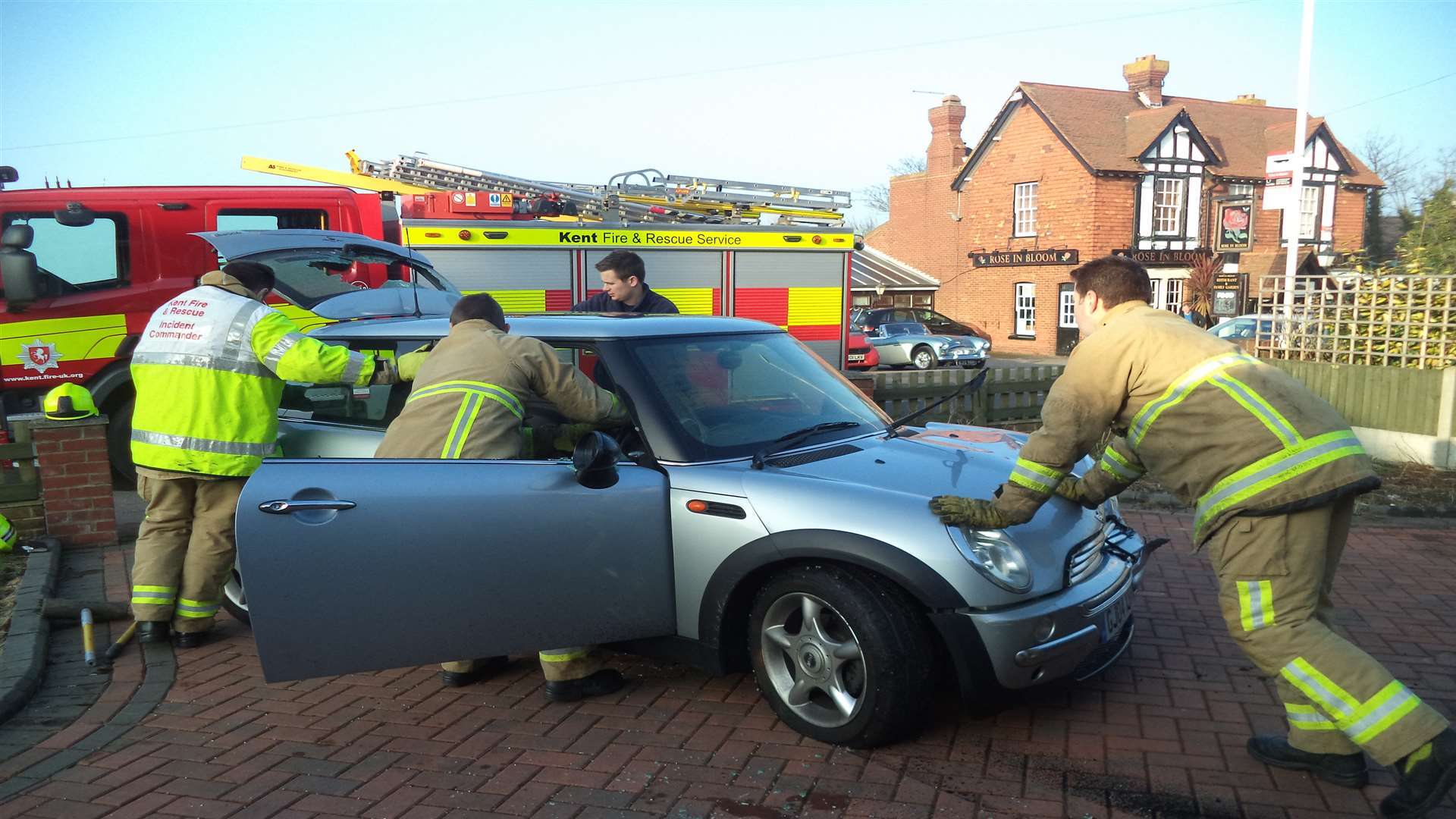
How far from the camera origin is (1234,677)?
4410 mm

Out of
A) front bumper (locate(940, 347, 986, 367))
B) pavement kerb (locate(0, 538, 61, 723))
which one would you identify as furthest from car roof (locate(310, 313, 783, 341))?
front bumper (locate(940, 347, 986, 367))

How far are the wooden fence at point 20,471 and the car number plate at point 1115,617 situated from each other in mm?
6268

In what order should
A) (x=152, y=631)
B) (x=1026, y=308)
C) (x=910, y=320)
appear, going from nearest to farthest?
(x=152, y=631)
(x=910, y=320)
(x=1026, y=308)

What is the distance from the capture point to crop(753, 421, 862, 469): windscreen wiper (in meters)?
3.92

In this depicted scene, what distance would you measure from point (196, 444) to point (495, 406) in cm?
158

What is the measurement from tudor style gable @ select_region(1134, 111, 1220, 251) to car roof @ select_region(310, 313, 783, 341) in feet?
94.9

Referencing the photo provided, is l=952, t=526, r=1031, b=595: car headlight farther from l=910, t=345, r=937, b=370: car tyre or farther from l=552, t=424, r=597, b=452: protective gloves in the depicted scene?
l=910, t=345, r=937, b=370: car tyre

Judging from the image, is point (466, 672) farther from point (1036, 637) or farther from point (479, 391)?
point (1036, 637)

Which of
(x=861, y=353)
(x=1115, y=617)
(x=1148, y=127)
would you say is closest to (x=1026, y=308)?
(x=1148, y=127)

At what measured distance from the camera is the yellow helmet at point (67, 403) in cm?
648

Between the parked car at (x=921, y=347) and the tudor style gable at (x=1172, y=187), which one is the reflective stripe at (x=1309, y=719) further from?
the tudor style gable at (x=1172, y=187)

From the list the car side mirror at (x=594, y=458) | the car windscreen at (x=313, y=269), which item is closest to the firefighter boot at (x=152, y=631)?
the car side mirror at (x=594, y=458)

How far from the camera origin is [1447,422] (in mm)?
9266

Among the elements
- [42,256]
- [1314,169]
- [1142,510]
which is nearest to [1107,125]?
[1314,169]
